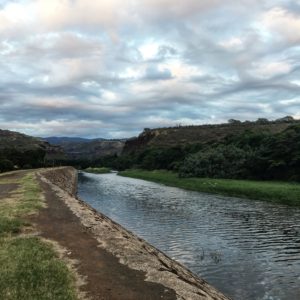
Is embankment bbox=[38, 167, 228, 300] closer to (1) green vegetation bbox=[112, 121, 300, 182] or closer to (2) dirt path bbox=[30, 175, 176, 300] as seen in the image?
(2) dirt path bbox=[30, 175, 176, 300]

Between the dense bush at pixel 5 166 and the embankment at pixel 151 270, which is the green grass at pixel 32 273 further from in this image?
the dense bush at pixel 5 166

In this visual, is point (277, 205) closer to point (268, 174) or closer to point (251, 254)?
point (251, 254)

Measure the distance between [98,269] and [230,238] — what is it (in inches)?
619

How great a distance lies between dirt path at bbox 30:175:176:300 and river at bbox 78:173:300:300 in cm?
502

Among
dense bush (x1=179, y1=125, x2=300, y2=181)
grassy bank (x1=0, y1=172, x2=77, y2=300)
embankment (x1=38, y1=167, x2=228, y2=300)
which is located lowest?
embankment (x1=38, y1=167, x2=228, y2=300)

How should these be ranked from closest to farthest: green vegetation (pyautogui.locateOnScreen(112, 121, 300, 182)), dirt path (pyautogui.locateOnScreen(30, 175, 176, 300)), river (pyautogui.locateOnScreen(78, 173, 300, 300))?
1. dirt path (pyautogui.locateOnScreen(30, 175, 176, 300))
2. river (pyautogui.locateOnScreen(78, 173, 300, 300))
3. green vegetation (pyautogui.locateOnScreen(112, 121, 300, 182))

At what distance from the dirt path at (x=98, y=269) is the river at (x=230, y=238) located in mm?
5024

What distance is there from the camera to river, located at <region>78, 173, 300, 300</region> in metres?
17.3

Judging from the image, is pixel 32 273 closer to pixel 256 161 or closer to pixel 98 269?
pixel 98 269

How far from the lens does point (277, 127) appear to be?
14325 centimetres

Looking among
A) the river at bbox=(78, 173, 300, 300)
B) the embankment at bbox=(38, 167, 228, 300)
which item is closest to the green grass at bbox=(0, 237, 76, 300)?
the embankment at bbox=(38, 167, 228, 300)

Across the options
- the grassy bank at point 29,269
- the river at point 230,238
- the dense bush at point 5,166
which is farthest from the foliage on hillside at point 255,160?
the grassy bank at point 29,269

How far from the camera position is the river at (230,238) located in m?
17.3

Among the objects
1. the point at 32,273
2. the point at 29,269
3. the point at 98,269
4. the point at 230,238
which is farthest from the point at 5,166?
the point at 32,273
